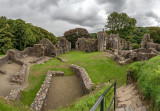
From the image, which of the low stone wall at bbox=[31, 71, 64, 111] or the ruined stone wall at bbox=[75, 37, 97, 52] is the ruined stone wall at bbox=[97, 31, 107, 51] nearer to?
the ruined stone wall at bbox=[75, 37, 97, 52]

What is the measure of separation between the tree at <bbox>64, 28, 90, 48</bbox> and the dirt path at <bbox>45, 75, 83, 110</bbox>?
37.4m

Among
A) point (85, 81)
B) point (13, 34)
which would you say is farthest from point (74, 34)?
point (85, 81)

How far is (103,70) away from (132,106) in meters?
11.1

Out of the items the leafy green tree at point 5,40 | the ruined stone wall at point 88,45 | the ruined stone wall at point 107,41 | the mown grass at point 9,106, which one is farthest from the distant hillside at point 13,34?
the mown grass at point 9,106

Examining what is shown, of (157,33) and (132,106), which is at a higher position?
(157,33)

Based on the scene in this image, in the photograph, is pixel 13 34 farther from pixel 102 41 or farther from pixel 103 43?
pixel 103 43

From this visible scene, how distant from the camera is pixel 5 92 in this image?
1143cm

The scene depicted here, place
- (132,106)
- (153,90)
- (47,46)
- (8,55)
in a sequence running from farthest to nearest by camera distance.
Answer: (47,46) < (8,55) < (132,106) < (153,90)

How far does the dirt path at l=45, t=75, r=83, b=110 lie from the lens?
9936 mm

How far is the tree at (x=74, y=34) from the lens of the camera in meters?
51.5

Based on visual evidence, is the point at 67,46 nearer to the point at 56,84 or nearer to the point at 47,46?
the point at 47,46

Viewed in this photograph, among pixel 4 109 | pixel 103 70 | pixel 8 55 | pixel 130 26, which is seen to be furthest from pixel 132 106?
pixel 130 26

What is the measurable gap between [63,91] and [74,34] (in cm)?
4253

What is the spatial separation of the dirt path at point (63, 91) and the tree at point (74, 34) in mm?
37352
